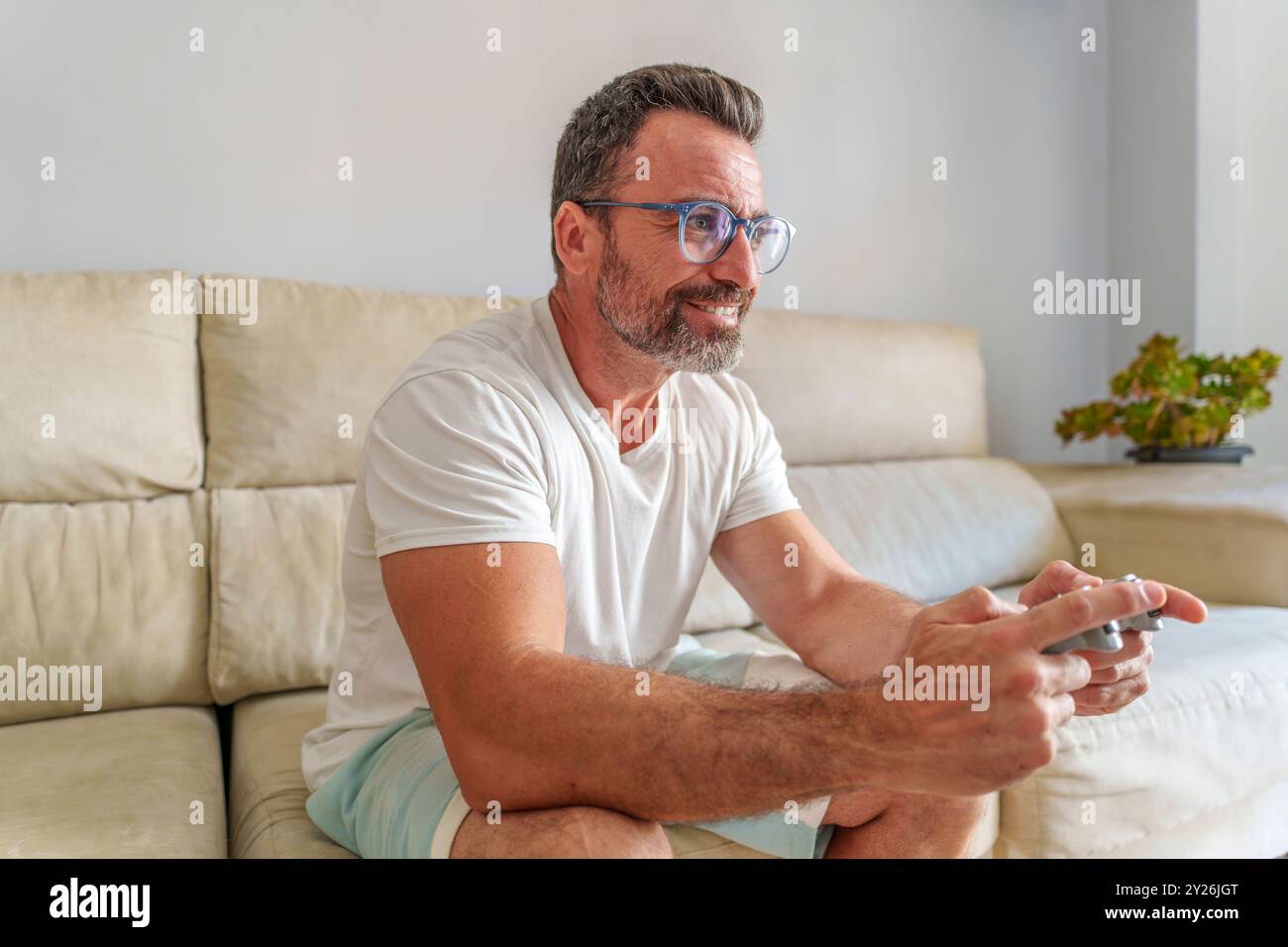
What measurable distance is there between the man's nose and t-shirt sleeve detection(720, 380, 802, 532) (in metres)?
0.21

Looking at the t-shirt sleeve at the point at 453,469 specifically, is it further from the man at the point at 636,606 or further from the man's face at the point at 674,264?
the man's face at the point at 674,264

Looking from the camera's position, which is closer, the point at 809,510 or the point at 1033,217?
the point at 809,510

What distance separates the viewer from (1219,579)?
1960 millimetres

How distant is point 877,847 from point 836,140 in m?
1.96

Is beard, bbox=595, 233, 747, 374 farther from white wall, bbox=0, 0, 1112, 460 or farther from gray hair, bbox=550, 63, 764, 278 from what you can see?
white wall, bbox=0, 0, 1112, 460

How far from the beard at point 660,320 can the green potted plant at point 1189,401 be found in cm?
164

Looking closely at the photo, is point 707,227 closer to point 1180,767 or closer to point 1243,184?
point 1180,767

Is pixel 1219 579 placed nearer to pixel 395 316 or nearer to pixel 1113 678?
pixel 1113 678

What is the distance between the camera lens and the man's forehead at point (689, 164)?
1.17 meters

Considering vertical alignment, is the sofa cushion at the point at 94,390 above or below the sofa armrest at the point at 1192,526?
above

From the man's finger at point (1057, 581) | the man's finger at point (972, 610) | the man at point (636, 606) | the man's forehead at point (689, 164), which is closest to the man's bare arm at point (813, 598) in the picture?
the man at point (636, 606)

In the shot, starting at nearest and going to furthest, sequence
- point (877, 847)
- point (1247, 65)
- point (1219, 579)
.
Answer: point (877, 847) < point (1219, 579) < point (1247, 65)

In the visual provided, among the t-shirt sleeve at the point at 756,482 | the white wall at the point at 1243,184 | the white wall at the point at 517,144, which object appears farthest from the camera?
the white wall at the point at 1243,184
